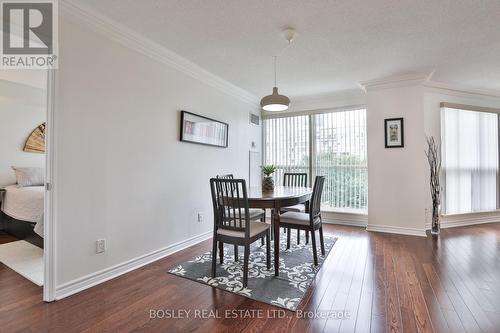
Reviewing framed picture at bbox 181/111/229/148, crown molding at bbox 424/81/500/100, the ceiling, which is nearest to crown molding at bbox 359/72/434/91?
the ceiling

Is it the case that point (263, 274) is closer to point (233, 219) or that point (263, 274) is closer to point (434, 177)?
point (233, 219)

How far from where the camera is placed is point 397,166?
3863 millimetres

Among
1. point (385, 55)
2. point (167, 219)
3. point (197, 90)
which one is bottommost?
point (167, 219)

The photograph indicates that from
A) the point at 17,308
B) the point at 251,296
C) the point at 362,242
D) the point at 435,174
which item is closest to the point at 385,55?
the point at 435,174

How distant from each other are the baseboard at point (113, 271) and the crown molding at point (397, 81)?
3.66m

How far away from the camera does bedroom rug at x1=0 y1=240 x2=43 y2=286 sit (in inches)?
92.6

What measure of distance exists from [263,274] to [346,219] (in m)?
2.63

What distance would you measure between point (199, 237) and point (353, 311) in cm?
224

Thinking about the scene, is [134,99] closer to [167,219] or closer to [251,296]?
[167,219]

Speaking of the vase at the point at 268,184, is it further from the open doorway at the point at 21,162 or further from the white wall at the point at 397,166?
the open doorway at the point at 21,162

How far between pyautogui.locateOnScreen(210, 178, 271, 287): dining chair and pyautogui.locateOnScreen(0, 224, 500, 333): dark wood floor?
16.7 inches

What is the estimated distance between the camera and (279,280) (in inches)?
89.4

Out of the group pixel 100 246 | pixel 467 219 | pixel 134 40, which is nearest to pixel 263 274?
A: pixel 100 246

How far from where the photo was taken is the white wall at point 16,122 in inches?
152
